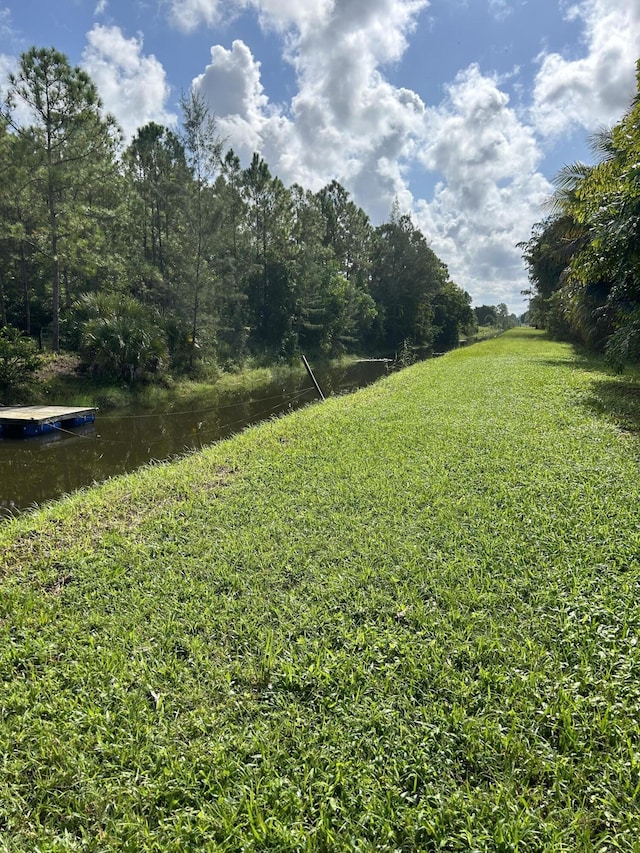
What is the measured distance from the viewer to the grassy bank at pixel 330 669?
67.8 inches

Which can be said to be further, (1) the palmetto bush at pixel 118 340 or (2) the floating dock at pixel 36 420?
(1) the palmetto bush at pixel 118 340

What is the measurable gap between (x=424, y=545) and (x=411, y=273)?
4014 centimetres

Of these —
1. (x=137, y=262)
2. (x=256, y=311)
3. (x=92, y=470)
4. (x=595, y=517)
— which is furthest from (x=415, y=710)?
(x=256, y=311)

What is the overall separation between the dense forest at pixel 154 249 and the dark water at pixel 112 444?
337cm

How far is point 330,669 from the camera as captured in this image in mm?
2445

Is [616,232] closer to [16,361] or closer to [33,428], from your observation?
[33,428]

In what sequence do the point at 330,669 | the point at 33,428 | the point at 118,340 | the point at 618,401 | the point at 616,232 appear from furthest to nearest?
the point at 118,340 < the point at 33,428 < the point at 618,401 < the point at 616,232 < the point at 330,669

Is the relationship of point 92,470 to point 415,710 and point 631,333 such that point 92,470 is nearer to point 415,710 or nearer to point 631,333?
point 415,710

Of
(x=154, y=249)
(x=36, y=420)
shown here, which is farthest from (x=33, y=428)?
(x=154, y=249)

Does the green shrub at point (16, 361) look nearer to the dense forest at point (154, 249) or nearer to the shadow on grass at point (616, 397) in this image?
the dense forest at point (154, 249)

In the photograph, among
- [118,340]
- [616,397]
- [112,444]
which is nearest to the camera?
[616,397]

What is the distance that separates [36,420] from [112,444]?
6.55ft

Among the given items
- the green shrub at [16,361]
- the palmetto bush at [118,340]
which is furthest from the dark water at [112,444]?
the green shrub at [16,361]

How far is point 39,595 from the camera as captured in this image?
11.1 ft
